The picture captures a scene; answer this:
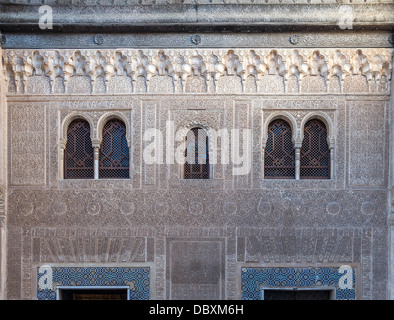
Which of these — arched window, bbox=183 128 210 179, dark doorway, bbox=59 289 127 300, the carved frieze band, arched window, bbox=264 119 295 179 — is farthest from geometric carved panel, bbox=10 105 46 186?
arched window, bbox=264 119 295 179

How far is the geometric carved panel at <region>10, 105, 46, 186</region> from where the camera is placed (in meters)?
5.25

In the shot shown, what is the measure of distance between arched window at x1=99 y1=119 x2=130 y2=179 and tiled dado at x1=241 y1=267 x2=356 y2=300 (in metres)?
1.67

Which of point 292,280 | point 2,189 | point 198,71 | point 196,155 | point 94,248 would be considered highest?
point 198,71

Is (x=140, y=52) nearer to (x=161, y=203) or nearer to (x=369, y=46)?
(x=161, y=203)

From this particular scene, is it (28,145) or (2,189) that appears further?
(28,145)

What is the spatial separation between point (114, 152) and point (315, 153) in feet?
6.86

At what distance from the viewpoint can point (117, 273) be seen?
17.0ft

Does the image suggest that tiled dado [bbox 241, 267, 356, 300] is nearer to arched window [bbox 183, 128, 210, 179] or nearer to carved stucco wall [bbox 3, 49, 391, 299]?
carved stucco wall [bbox 3, 49, 391, 299]

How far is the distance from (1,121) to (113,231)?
1581 millimetres

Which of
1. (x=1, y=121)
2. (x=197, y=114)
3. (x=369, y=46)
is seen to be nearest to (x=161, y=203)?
(x=197, y=114)

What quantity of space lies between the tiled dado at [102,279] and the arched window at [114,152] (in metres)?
0.96

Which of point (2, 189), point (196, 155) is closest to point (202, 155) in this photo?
point (196, 155)

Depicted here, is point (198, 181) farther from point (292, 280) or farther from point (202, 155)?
point (292, 280)

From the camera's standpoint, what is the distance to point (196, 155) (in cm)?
534
